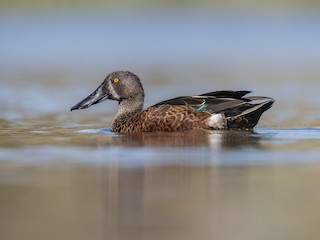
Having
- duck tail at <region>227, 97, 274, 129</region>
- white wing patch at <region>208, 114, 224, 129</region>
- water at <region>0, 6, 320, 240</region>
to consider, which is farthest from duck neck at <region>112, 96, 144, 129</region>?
duck tail at <region>227, 97, 274, 129</region>

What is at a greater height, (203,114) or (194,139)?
(203,114)

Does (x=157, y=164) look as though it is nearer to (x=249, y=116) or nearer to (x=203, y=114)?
(x=203, y=114)

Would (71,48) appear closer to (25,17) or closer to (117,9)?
(25,17)

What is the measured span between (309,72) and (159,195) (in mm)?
13463

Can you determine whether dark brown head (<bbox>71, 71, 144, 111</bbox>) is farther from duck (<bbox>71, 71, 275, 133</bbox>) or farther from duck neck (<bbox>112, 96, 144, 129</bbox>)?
duck (<bbox>71, 71, 275, 133</bbox>)

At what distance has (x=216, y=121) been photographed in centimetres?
1127

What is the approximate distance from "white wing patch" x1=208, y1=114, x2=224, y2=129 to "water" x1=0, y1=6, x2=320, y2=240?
244 mm

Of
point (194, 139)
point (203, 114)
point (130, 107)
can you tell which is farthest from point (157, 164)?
point (130, 107)

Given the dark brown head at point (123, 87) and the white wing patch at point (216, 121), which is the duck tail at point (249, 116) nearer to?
the white wing patch at point (216, 121)

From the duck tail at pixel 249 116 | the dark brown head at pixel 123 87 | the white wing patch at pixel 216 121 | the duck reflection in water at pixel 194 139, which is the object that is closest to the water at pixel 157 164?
the duck reflection in water at pixel 194 139

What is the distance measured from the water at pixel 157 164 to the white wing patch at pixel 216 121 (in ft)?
0.80

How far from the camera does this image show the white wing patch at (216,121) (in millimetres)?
11250

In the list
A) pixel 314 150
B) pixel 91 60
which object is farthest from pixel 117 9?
pixel 314 150

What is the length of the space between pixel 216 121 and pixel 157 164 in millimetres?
2483
